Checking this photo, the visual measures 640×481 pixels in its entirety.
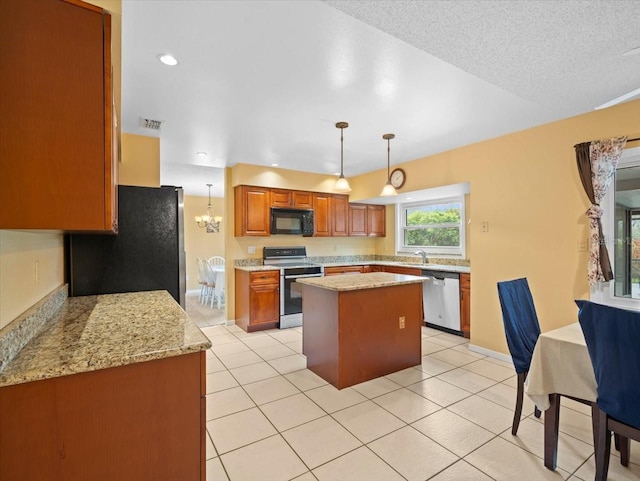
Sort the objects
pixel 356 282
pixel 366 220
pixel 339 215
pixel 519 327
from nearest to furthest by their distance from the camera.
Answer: pixel 519 327
pixel 356 282
pixel 339 215
pixel 366 220

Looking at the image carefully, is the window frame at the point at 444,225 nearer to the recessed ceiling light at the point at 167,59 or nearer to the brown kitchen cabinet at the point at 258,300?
the brown kitchen cabinet at the point at 258,300

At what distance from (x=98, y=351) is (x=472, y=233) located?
3.74m

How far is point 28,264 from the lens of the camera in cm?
141

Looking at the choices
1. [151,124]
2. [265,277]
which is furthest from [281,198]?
[151,124]

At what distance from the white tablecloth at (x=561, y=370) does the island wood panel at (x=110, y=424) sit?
1.78 m

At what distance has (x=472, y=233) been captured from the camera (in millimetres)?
3766

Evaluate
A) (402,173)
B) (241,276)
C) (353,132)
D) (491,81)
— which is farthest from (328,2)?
(241,276)

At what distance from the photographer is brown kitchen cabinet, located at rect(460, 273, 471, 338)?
4.07 m

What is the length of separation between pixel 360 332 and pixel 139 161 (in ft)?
9.73

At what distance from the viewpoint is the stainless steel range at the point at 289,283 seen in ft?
15.6

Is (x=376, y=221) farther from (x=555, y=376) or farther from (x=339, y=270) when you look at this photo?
(x=555, y=376)

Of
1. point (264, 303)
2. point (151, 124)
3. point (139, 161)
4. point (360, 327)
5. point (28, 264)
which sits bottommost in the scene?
point (264, 303)

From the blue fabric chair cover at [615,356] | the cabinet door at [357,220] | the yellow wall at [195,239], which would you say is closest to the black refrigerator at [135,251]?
the blue fabric chair cover at [615,356]

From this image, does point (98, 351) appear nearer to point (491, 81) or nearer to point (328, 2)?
point (328, 2)
